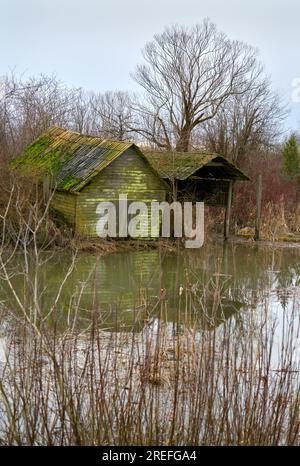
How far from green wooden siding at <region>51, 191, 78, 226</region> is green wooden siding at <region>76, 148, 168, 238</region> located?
0.75 ft

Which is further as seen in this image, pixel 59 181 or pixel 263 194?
pixel 263 194

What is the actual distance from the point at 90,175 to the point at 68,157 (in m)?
2.08

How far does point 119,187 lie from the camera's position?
1845 centimetres

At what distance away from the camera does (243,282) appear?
12.4m

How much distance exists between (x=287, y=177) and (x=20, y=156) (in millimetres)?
13376

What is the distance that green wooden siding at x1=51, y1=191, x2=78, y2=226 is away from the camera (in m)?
17.6

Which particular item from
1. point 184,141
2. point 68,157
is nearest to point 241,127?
point 184,141

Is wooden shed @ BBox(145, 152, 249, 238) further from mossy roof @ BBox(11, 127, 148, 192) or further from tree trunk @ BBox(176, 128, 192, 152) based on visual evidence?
tree trunk @ BBox(176, 128, 192, 152)

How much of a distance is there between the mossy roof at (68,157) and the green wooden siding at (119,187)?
0.32 metres

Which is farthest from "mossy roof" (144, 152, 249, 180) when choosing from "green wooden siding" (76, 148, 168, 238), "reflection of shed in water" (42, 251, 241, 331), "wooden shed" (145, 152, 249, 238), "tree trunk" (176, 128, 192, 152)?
"tree trunk" (176, 128, 192, 152)

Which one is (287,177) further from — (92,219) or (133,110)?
(92,219)

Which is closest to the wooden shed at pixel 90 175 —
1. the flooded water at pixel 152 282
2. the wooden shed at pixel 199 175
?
the wooden shed at pixel 199 175

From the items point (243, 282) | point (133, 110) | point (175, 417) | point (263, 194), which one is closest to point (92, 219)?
point (243, 282)

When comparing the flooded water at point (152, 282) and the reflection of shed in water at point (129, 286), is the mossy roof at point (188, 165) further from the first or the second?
the reflection of shed in water at point (129, 286)
